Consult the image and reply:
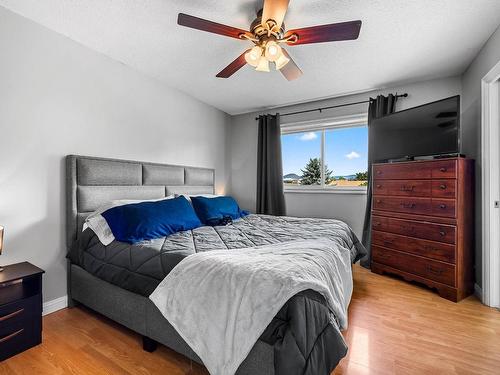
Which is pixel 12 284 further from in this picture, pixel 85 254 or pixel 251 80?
pixel 251 80

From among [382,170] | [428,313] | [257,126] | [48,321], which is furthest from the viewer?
[257,126]

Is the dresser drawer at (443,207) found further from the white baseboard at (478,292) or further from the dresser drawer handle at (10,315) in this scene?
the dresser drawer handle at (10,315)

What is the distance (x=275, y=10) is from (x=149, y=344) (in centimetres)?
230

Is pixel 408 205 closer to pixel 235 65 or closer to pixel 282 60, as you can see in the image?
pixel 282 60

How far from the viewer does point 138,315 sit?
5.49 feet

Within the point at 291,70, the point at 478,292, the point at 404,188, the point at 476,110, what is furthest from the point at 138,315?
the point at 476,110

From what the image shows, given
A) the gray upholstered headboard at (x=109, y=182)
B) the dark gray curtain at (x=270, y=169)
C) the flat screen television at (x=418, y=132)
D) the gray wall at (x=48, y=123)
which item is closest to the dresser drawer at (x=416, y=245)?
the flat screen television at (x=418, y=132)

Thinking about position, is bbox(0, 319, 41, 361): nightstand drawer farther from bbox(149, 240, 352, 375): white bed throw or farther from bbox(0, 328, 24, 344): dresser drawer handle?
bbox(149, 240, 352, 375): white bed throw

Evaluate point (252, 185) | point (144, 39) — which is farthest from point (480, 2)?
point (252, 185)

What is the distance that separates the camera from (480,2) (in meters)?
1.76

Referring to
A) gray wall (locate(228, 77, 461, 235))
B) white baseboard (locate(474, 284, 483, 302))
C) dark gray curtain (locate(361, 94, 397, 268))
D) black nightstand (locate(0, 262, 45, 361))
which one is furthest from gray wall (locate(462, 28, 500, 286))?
black nightstand (locate(0, 262, 45, 361))

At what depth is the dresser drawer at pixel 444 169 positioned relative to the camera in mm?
2371

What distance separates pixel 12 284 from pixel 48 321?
580 millimetres

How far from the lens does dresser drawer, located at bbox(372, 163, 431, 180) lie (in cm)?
261
